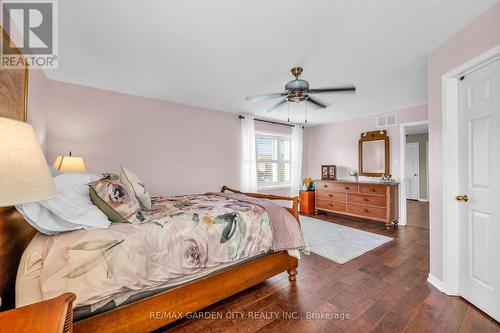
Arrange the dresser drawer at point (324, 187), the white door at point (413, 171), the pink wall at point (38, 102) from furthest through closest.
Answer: the white door at point (413, 171), the dresser drawer at point (324, 187), the pink wall at point (38, 102)

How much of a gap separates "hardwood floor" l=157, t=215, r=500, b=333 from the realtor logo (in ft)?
8.18

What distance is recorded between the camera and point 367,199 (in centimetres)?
408

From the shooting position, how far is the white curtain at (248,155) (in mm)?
4469

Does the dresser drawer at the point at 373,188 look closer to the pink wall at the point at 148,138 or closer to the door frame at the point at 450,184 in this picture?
the door frame at the point at 450,184

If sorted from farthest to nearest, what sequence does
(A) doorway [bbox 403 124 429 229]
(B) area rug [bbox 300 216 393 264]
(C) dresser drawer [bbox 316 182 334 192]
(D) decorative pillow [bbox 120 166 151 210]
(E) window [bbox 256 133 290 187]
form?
(A) doorway [bbox 403 124 429 229] < (E) window [bbox 256 133 290 187] < (C) dresser drawer [bbox 316 182 334 192] < (B) area rug [bbox 300 216 393 264] < (D) decorative pillow [bbox 120 166 151 210]

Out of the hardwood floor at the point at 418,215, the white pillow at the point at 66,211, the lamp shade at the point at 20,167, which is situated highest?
the lamp shade at the point at 20,167

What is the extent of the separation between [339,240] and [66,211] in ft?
11.2

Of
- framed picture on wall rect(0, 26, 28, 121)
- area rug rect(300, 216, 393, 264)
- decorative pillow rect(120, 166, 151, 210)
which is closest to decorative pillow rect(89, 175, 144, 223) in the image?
decorative pillow rect(120, 166, 151, 210)

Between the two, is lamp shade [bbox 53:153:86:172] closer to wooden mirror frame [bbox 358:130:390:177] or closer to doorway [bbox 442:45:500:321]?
doorway [bbox 442:45:500:321]

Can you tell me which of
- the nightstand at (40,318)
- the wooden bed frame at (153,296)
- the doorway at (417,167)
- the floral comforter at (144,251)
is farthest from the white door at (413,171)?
the nightstand at (40,318)

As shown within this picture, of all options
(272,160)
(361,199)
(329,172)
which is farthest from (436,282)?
(272,160)

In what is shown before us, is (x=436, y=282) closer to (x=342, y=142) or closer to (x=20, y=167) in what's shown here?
(x=20, y=167)

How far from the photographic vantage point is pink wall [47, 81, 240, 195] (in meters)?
2.80

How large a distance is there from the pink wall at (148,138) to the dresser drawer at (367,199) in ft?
8.38
